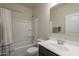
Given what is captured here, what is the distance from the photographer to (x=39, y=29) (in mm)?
2354

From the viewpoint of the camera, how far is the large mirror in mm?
1556

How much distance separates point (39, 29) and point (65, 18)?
91cm

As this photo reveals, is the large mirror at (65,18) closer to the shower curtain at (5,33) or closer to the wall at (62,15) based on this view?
the wall at (62,15)

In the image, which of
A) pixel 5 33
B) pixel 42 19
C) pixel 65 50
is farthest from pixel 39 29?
pixel 65 50

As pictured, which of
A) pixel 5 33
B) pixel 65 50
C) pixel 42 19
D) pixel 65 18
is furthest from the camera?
pixel 42 19

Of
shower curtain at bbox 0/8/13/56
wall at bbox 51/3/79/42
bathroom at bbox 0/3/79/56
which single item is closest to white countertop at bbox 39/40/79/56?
bathroom at bbox 0/3/79/56

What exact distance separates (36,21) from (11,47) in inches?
45.8

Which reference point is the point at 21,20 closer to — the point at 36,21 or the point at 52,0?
the point at 36,21

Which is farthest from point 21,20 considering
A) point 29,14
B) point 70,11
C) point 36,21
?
point 70,11

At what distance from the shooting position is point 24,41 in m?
2.67

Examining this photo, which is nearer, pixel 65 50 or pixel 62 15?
pixel 65 50

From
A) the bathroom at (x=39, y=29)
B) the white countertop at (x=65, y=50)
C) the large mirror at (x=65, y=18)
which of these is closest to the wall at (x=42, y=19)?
the bathroom at (x=39, y=29)

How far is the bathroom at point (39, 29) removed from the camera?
160 centimetres

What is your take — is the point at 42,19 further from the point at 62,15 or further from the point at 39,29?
the point at 62,15
